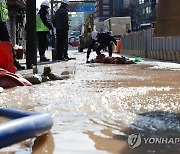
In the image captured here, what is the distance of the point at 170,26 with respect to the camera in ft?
11.8

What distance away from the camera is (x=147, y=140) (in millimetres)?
2553

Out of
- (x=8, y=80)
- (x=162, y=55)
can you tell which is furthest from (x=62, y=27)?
(x=8, y=80)

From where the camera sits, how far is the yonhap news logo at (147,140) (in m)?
2.49

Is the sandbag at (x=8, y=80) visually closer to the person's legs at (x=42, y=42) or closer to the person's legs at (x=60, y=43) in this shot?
the person's legs at (x=42, y=42)

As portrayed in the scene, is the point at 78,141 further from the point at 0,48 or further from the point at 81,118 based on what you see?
the point at 0,48

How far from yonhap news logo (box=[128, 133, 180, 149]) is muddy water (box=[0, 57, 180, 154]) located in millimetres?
28

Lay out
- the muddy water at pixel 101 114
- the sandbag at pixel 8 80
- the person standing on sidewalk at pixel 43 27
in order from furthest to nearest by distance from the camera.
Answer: the person standing on sidewalk at pixel 43 27 → the sandbag at pixel 8 80 → the muddy water at pixel 101 114

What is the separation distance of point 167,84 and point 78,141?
2.93 metres

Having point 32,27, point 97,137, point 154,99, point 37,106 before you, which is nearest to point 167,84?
point 154,99

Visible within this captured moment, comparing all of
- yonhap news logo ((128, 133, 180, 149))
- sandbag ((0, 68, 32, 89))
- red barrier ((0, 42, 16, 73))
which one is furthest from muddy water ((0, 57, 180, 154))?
red barrier ((0, 42, 16, 73))

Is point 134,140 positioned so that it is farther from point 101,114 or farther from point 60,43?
point 60,43

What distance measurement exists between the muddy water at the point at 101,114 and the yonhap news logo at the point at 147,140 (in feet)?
0.09

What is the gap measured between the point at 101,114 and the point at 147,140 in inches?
32.8

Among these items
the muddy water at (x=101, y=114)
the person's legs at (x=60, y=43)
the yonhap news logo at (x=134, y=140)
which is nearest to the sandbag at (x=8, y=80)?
the muddy water at (x=101, y=114)
